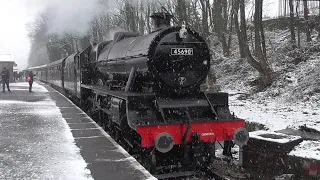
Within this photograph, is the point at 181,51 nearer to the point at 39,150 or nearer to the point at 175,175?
the point at 175,175

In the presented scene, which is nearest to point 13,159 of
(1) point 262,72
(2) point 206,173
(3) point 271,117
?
(2) point 206,173

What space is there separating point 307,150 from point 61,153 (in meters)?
4.46

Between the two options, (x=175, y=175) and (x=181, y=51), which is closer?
(x=175, y=175)

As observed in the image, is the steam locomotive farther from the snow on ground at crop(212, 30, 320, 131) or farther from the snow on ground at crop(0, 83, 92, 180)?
the snow on ground at crop(212, 30, 320, 131)

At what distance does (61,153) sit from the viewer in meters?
6.10

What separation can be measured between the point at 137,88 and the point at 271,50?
14360 millimetres

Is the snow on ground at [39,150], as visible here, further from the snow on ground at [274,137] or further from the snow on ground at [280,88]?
the snow on ground at [280,88]

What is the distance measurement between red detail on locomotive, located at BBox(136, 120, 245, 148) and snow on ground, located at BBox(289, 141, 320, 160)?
1.11 meters

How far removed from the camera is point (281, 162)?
6.42 meters

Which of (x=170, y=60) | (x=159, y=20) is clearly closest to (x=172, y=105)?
(x=170, y=60)

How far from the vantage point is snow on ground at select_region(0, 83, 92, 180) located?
4.98 metres

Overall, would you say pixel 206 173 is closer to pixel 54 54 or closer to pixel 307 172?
pixel 307 172

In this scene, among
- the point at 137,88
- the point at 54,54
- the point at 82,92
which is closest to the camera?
the point at 137,88

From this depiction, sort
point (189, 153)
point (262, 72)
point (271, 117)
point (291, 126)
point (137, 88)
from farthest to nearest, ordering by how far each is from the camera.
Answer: point (262, 72) → point (271, 117) → point (291, 126) → point (137, 88) → point (189, 153)
